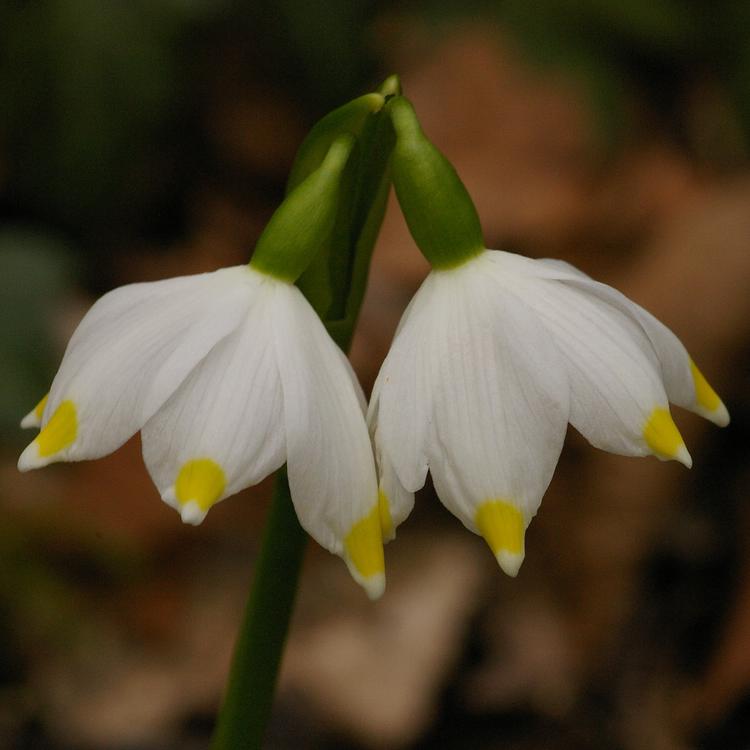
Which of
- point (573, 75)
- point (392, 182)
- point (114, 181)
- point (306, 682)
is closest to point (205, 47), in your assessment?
point (114, 181)

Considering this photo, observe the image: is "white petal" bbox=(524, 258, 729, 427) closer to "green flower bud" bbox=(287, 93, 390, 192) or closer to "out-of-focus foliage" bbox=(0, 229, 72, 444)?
"green flower bud" bbox=(287, 93, 390, 192)

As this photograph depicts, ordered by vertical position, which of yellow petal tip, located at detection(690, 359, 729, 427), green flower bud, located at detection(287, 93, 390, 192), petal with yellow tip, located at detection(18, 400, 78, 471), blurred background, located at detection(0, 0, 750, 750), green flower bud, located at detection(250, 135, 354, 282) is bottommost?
blurred background, located at detection(0, 0, 750, 750)

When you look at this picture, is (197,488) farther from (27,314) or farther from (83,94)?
(83,94)

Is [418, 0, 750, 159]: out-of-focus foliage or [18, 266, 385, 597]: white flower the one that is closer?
[18, 266, 385, 597]: white flower

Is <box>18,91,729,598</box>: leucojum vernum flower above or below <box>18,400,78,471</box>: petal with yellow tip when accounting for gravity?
above

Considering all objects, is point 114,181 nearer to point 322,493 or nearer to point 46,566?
point 46,566

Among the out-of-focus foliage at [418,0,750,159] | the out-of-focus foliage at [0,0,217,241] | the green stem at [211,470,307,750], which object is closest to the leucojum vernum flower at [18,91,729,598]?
the green stem at [211,470,307,750]
